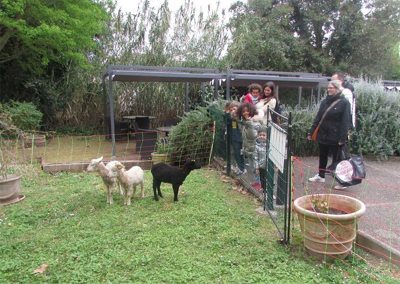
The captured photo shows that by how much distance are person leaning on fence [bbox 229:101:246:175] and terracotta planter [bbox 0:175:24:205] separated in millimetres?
3693

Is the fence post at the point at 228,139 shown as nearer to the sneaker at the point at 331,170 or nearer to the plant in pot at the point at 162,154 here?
the plant in pot at the point at 162,154

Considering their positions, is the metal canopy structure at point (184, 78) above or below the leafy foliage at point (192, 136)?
above

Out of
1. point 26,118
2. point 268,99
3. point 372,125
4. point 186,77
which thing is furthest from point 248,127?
point 26,118

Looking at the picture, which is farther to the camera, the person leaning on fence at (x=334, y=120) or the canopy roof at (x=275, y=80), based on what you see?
the canopy roof at (x=275, y=80)

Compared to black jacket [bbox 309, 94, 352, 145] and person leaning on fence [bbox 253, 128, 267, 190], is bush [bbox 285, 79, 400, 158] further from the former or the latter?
person leaning on fence [bbox 253, 128, 267, 190]

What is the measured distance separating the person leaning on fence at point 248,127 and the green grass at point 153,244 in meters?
0.76

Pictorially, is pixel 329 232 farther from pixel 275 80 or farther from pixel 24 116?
pixel 24 116

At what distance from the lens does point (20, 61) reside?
12.3 meters

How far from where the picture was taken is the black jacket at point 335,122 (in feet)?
17.7

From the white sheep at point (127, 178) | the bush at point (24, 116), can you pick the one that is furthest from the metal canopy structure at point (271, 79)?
the bush at point (24, 116)

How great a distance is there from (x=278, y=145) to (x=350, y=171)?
1.89m

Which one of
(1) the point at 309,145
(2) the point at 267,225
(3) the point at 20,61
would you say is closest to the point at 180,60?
(3) the point at 20,61

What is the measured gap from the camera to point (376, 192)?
18.4ft

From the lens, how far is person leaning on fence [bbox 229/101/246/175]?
6.20 meters
